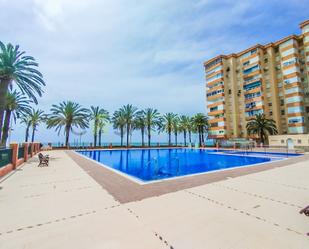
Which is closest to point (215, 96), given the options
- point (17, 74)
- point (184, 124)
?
point (184, 124)

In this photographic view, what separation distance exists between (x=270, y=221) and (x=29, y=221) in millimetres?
5992

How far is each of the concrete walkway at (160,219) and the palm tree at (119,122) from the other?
133 ft

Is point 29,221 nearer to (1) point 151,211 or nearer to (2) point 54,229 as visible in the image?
(2) point 54,229

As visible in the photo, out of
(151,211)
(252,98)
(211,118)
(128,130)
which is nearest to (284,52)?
(252,98)

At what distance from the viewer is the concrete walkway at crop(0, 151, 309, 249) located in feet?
11.0

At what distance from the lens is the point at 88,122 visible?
4281 centimetres

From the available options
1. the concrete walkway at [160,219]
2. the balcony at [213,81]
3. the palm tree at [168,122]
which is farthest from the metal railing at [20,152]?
the balcony at [213,81]

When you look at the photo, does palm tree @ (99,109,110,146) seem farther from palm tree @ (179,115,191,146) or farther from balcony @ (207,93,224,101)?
balcony @ (207,93,224,101)

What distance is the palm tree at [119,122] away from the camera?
4719 cm

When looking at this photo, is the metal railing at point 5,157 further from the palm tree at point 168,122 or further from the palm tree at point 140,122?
the palm tree at point 168,122

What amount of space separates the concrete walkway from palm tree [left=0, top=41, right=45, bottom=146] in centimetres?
1545

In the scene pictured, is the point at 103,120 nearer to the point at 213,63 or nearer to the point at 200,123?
the point at 200,123

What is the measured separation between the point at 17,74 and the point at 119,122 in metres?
30.0

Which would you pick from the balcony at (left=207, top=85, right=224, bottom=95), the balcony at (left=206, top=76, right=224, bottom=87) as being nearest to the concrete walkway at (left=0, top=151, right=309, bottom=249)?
the balcony at (left=207, top=85, right=224, bottom=95)
